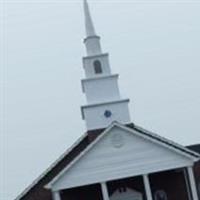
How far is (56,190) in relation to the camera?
98.0 feet

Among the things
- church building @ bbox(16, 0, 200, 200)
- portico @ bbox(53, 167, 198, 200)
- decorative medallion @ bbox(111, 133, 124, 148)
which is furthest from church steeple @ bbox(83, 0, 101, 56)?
portico @ bbox(53, 167, 198, 200)

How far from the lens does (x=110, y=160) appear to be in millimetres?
30391

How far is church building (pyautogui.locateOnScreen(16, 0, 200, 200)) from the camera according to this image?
30.3 metres

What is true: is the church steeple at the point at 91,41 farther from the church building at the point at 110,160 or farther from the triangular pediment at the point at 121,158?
the triangular pediment at the point at 121,158

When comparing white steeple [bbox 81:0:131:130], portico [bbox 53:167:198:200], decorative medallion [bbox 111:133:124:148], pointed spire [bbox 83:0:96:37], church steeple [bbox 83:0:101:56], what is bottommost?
portico [bbox 53:167:198:200]

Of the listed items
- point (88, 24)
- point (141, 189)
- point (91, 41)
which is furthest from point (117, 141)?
point (88, 24)

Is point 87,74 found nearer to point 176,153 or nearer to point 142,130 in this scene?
point 142,130

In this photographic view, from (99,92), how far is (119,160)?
5.95 metres

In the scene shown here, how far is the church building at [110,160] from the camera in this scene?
30.3 m

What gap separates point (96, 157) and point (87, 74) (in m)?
6.57

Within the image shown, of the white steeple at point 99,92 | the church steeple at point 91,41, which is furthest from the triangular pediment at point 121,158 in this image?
the church steeple at point 91,41

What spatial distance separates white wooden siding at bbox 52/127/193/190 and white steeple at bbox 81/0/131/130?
4.35m

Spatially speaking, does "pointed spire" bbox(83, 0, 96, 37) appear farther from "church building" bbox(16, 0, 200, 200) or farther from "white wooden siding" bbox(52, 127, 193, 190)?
"white wooden siding" bbox(52, 127, 193, 190)

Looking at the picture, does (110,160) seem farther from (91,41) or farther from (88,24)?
(88,24)
